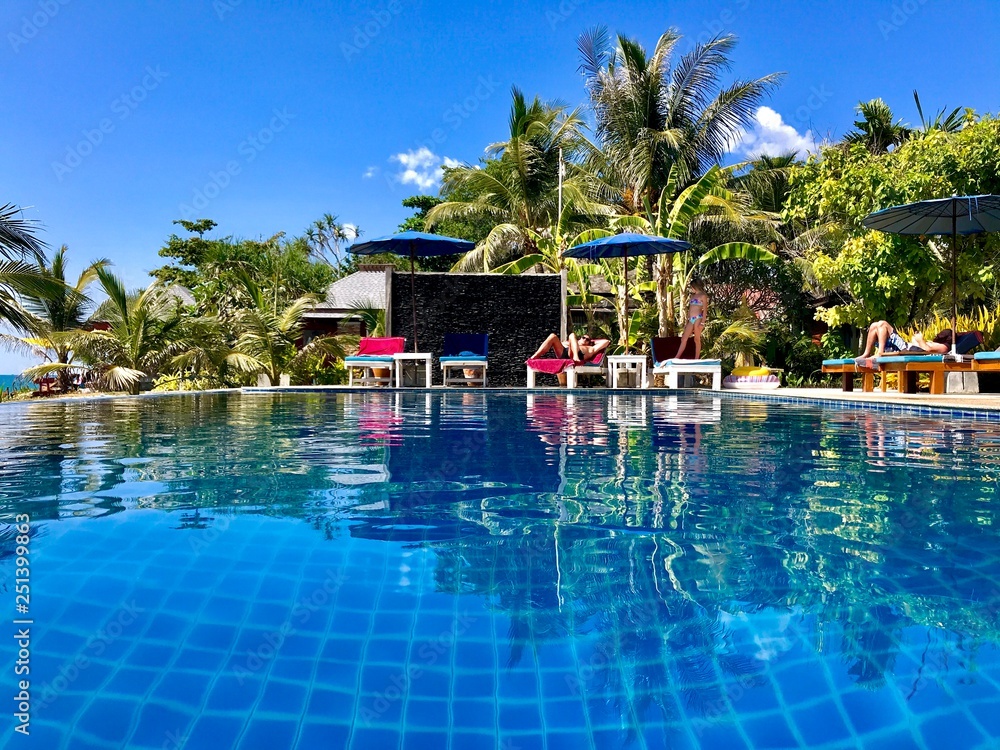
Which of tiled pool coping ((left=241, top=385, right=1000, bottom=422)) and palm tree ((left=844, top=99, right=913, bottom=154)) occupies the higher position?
palm tree ((left=844, top=99, right=913, bottom=154))

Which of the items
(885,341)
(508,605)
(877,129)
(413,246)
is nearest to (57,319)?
(413,246)

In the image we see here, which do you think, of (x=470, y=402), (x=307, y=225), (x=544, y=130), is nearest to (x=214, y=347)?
(x=470, y=402)

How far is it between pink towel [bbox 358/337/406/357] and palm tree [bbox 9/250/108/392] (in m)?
5.14

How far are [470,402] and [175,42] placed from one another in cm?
1561

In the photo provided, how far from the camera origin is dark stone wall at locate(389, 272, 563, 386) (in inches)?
640

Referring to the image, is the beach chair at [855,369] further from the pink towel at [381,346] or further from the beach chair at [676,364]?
the pink towel at [381,346]

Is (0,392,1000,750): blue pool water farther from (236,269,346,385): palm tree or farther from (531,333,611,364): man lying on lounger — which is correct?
(236,269,346,385): palm tree

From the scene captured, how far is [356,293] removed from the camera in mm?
28875

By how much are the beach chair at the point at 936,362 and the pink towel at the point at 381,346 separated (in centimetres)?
880

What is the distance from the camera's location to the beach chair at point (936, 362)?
35.1 feet

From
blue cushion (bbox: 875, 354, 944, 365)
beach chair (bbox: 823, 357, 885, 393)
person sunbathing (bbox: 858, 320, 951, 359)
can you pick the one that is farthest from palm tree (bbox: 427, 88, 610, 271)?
blue cushion (bbox: 875, 354, 944, 365)

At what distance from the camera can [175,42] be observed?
66.2ft

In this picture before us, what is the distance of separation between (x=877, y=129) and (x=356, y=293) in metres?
19.6

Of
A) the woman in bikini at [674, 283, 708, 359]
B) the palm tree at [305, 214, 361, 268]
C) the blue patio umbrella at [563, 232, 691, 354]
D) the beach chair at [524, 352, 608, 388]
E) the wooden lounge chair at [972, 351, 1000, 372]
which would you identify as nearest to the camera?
the wooden lounge chair at [972, 351, 1000, 372]
